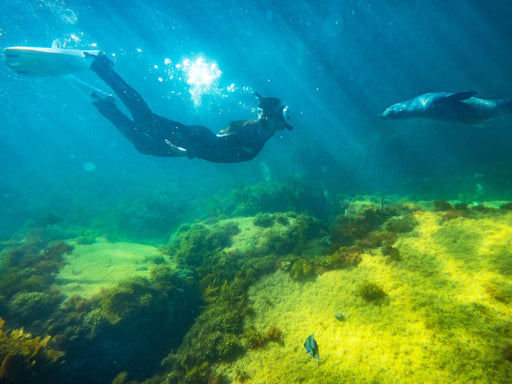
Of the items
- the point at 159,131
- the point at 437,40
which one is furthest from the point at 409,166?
the point at 159,131

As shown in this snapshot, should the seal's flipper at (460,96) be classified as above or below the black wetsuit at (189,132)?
below

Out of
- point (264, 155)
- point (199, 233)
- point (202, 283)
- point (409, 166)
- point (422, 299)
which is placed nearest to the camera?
point (422, 299)

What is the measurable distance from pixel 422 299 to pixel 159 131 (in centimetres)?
895

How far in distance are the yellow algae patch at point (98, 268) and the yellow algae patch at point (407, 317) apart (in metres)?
4.12

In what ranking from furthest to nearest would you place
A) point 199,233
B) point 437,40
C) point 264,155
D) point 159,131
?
point 264,155
point 437,40
point 199,233
point 159,131

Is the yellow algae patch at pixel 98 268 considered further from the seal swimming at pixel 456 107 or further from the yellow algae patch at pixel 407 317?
the seal swimming at pixel 456 107

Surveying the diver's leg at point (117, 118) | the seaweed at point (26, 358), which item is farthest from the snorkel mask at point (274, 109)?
the seaweed at point (26, 358)

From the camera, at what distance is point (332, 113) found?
39406mm

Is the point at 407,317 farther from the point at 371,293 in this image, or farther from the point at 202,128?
the point at 202,128

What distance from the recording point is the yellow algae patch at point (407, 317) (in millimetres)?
2652

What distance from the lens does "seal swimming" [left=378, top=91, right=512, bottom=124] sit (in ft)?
19.7

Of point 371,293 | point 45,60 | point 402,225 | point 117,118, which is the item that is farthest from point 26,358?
point 45,60

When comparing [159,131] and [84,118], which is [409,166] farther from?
[84,118]

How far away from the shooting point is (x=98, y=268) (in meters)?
6.91
